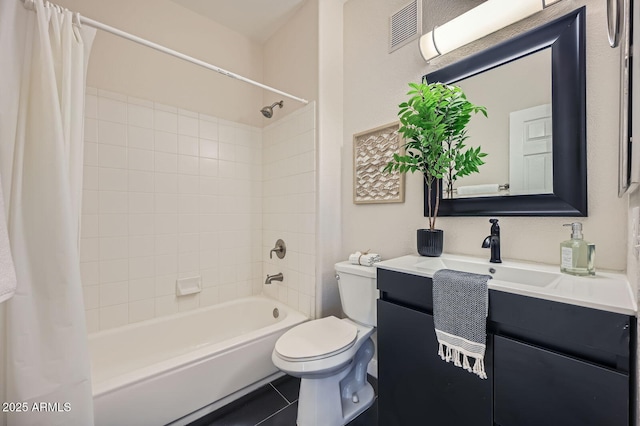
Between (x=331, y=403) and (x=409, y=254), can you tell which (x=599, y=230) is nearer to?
(x=409, y=254)

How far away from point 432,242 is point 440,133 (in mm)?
542

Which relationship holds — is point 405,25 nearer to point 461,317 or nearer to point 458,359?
point 461,317

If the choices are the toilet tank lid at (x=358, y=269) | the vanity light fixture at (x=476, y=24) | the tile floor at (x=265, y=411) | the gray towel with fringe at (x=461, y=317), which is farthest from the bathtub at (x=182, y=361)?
the vanity light fixture at (x=476, y=24)

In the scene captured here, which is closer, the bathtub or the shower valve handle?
the bathtub

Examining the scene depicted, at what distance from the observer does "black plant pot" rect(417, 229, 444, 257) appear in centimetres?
135

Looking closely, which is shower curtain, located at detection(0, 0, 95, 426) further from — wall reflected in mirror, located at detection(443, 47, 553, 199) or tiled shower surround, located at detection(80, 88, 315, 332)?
wall reflected in mirror, located at detection(443, 47, 553, 199)

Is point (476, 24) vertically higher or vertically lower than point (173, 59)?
lower

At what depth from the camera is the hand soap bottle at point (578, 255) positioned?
93 centimetres

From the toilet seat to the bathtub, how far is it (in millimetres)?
298

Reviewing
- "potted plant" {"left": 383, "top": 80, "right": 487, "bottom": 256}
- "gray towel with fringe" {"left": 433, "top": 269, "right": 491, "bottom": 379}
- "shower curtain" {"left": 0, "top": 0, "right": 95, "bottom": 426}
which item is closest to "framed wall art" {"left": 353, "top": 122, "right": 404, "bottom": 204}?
"potted plant" {"left": 383, "top": 80, "right": 487, "bottom": 256}

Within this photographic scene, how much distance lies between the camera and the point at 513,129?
120 cm

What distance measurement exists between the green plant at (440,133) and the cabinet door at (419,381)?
553mm

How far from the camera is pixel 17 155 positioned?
91cm

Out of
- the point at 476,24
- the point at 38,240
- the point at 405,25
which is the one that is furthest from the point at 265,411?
the point at 405,25
